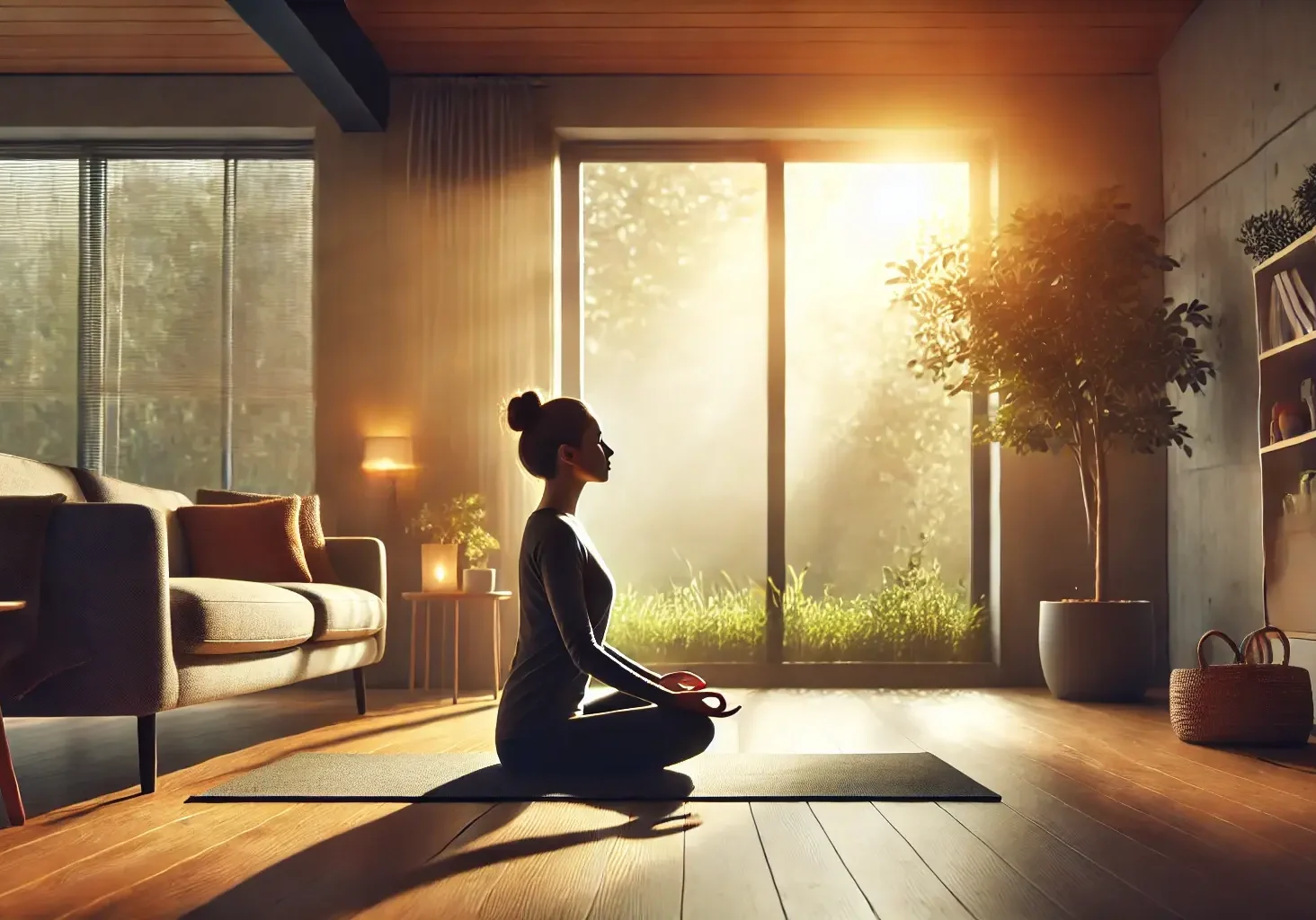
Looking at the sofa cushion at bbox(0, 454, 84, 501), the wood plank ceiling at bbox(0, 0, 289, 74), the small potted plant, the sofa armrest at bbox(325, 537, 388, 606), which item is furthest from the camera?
the wood plank ceiling at bbox(0, 0, 289, 74)

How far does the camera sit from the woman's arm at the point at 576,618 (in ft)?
8.49

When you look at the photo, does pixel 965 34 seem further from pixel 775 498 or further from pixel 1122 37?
pixel 775 498

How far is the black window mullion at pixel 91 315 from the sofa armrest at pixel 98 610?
331 cm

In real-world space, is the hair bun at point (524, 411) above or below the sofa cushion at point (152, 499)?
above

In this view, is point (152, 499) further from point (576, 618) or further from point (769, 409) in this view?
point (769, 409)

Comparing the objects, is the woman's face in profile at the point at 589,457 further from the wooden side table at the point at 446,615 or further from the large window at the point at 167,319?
the large window at the point at 167,319

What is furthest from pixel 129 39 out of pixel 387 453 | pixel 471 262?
pixel 387 453

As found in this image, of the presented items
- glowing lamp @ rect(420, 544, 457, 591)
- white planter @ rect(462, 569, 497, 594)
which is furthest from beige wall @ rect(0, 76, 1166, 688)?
white planter @ rect(462, 569, 497, 594)

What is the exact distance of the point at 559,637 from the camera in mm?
2742

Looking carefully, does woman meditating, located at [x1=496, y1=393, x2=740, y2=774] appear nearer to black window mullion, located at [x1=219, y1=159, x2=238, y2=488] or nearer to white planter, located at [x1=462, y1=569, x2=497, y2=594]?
white planter, located at [x1=462, y1=569, x2=497, y2=594]

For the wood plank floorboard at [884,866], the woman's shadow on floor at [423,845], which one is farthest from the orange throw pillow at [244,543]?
the wood plank floorboard at [884,866]

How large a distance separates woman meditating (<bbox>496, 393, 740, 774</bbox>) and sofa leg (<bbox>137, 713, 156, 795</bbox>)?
2.87 ft

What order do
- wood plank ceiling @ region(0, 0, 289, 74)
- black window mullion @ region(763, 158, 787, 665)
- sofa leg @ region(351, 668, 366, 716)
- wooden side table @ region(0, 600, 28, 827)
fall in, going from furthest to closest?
1. black window mullion @ region(763, 158, 787, 665)
2. wood plank ceiling @ region(0, 0, 289, 74)
3. sofa leg @ region(351, 668, 366, 716)
4. wooden side table @ region(0, 600, 28, 827)

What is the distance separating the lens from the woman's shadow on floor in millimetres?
1843
